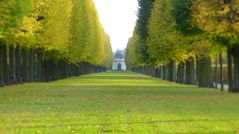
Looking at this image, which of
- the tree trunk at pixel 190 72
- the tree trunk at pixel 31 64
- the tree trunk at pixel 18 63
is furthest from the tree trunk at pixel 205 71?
the tree trunk at pixel 31 64

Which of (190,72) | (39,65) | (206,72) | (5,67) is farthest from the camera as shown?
(39,65)

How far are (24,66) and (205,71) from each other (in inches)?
750

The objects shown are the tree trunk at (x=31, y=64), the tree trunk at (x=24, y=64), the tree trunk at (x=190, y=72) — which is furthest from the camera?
the tree trunk at (x=190, y=72)

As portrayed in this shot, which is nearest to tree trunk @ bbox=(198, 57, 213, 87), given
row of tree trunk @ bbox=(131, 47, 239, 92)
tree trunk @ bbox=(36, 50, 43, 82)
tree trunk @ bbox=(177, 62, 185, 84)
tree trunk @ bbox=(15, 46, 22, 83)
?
row of tree trunk @ bbox=(131, 47, 239, 92)

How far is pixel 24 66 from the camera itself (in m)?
62.8

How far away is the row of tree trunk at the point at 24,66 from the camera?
5344cm

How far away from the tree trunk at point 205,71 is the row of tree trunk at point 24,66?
648 inches

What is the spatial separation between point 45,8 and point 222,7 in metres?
24.0

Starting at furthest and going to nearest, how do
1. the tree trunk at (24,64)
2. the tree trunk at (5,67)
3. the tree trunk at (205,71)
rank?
the tree trunk at (24,64) → the tree trunk at (205,71) → the tree trunk at (5,67)

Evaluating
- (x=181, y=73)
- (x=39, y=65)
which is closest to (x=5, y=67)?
(x=39, y=65)

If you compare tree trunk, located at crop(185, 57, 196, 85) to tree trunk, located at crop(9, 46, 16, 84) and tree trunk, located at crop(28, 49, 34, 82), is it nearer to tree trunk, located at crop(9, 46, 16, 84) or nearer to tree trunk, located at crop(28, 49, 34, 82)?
tree trunk, located at crop(28, 49, 34, 82)

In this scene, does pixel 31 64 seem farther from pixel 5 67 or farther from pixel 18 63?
pixel 5 67

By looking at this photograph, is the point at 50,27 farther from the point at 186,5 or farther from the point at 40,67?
the point at 186,5

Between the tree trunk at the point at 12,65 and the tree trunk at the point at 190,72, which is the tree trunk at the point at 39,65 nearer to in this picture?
the tree trunk at the point at 12,65
